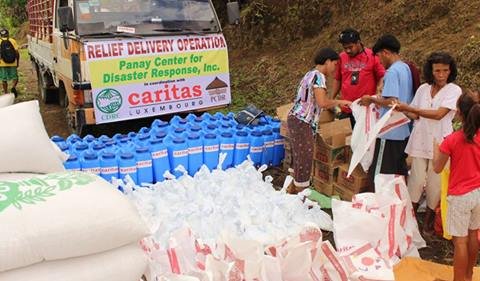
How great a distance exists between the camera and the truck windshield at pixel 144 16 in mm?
5301

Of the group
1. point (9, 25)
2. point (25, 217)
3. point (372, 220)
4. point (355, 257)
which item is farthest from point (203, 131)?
point (9, 25)

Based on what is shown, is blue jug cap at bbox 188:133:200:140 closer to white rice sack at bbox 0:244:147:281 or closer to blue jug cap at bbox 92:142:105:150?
blue jug cap at bbox 92:142:105:150

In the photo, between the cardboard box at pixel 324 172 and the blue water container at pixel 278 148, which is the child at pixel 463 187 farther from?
the blue water container at pixel 278 148

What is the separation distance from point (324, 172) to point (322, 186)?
0.15 meters

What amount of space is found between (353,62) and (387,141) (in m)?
1.08

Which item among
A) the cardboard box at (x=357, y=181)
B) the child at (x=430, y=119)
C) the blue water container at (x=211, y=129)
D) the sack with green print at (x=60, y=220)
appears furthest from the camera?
the blue water container at (x=211, y=129)

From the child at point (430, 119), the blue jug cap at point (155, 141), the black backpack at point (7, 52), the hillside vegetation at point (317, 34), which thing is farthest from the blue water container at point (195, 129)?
the black backpack at point (7, 52)

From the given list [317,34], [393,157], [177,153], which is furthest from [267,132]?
[317,34]

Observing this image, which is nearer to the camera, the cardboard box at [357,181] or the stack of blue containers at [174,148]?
the cardboard box at [357,181]

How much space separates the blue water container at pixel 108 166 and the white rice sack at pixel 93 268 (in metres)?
2.23

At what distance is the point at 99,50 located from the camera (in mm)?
5062

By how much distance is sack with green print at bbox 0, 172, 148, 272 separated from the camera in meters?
1.87

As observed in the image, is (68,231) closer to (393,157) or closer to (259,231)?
(259,231)

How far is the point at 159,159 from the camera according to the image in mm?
4586
